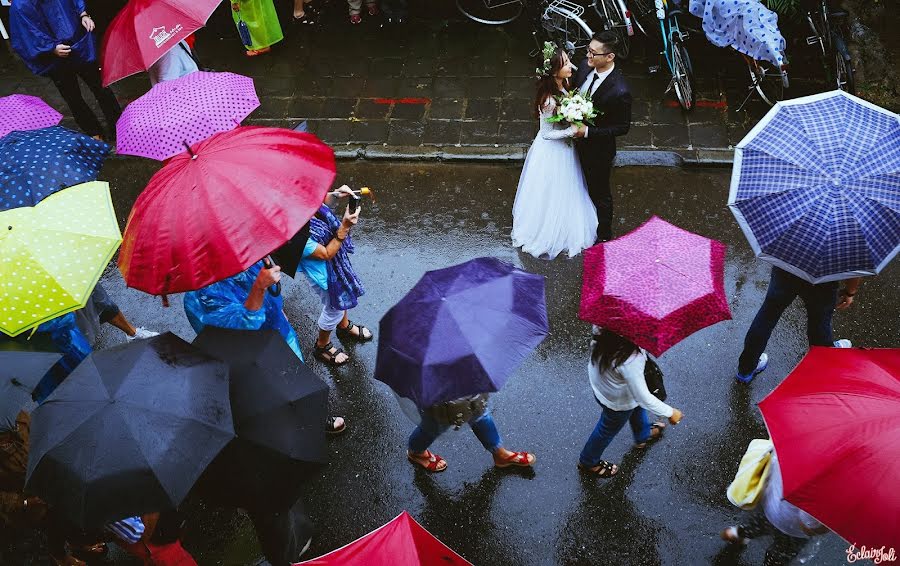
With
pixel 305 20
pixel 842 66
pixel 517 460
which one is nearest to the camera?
pixel 517 460

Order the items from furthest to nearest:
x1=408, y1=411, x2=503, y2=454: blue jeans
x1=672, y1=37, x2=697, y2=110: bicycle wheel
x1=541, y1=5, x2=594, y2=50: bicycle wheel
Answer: x1=541, y1=5, x2=594, y2=50: bicycle wheel → x1=672, y1=37, x2=697, y2=110: bicycle wheel → x1=408, y1=411, x2=503, y2=454: blue jeans

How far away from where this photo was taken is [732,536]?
459 centimetres

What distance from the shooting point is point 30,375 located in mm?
3988

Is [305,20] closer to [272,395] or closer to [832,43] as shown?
[832,43]

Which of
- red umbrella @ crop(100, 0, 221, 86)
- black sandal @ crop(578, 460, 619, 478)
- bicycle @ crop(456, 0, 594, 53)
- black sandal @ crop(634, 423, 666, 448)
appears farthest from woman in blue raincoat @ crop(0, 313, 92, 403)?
bicycle @ crop(456, 0, 594, 53)

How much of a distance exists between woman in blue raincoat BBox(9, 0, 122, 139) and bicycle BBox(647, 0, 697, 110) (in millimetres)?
6251

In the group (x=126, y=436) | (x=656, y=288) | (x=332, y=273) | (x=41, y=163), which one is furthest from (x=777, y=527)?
(x=41, y=163)

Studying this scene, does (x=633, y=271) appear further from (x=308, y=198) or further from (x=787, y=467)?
(x=308, y=198)

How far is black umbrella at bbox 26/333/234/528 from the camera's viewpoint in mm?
3475

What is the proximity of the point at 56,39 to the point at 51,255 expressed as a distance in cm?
452

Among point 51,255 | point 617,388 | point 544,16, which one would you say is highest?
point 51,255

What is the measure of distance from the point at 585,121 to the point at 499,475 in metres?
2.98

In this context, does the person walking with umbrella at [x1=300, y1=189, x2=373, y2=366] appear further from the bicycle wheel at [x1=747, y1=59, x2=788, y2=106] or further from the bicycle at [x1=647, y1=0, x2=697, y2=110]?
the bicycle wheel at [x1=747, y1=59, x2=788, y2=106]

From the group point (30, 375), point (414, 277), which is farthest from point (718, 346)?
point (30, 375)
